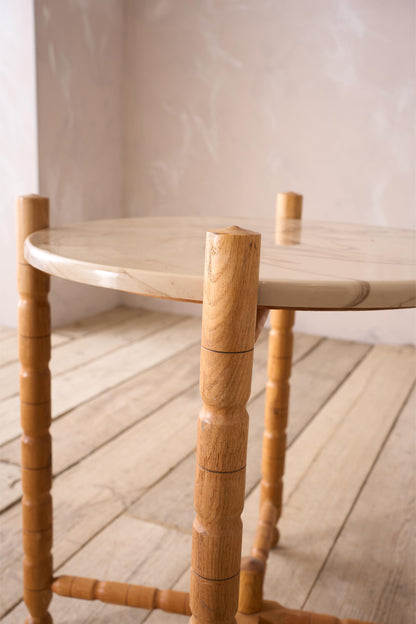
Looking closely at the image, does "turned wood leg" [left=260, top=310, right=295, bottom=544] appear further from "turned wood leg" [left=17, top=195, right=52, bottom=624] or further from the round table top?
"turned wood leg" [left=17, top=195, right=52, bottom=624]

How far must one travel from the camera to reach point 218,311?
510mm

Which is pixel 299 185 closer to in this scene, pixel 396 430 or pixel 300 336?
pixel 300 336

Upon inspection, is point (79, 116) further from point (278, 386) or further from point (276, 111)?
point (278, 386)

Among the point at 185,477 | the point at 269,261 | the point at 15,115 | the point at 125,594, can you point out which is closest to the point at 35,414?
the point at 125,594

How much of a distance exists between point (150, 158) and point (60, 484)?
67.3 inches

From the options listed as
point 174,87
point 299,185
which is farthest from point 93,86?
point 299,185

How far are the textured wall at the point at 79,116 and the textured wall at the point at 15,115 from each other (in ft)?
0.10

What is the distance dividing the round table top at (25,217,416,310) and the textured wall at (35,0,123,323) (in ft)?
4.93

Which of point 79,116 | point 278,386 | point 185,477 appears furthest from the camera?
point 79,116

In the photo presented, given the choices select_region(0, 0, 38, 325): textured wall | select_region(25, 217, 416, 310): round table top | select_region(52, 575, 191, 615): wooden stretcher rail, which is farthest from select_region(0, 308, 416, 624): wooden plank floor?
select_region(25, 217, 416, 310): round table top

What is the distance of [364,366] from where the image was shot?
86.4 inches

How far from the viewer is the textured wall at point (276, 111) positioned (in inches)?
90.1

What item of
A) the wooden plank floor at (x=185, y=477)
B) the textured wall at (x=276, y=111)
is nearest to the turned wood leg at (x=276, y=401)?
the wooden plank floor at (x=185, y=477)

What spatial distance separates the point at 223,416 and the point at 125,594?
0.48 m
